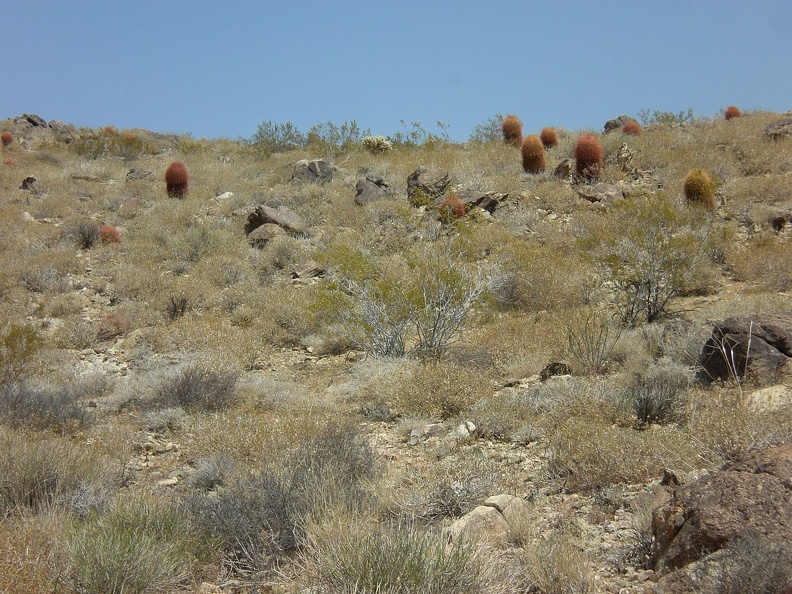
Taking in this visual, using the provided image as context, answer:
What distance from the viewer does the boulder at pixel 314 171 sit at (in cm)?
1784

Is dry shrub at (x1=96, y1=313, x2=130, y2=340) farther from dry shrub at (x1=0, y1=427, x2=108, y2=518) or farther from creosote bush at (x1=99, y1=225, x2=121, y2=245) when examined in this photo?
dry shrub at (x1=0, y1=427, x2=108, y2=518)

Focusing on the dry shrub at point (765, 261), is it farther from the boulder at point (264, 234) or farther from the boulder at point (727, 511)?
the boulder at point (264, 234)

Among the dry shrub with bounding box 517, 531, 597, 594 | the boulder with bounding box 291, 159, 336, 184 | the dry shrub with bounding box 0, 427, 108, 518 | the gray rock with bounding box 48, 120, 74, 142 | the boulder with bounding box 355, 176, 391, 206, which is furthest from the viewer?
the gray rock with bounding box 48, 120, 74, 142

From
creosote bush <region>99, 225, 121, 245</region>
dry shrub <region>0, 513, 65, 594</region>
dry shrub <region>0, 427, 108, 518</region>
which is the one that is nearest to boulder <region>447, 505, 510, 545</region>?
dry shrub <region>0, 513, 65, 594</region>

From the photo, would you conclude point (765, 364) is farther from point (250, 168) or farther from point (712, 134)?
point (250, 168)

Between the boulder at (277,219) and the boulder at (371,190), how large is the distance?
168 cm

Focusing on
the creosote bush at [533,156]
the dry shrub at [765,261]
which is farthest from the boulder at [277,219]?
the dry shrub at [765,261]

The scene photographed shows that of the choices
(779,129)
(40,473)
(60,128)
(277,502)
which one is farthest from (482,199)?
(60,128)

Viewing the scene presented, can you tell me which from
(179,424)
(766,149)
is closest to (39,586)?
(179,424)

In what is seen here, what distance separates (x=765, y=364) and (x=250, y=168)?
1799cm

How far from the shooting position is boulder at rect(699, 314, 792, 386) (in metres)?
5.44

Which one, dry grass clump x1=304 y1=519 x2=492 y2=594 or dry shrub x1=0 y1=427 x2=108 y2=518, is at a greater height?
dry shrub x1=0 y1=427 x2=108 y2=518

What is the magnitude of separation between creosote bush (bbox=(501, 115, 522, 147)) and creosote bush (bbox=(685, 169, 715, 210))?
293 inches

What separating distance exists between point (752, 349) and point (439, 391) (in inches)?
113
